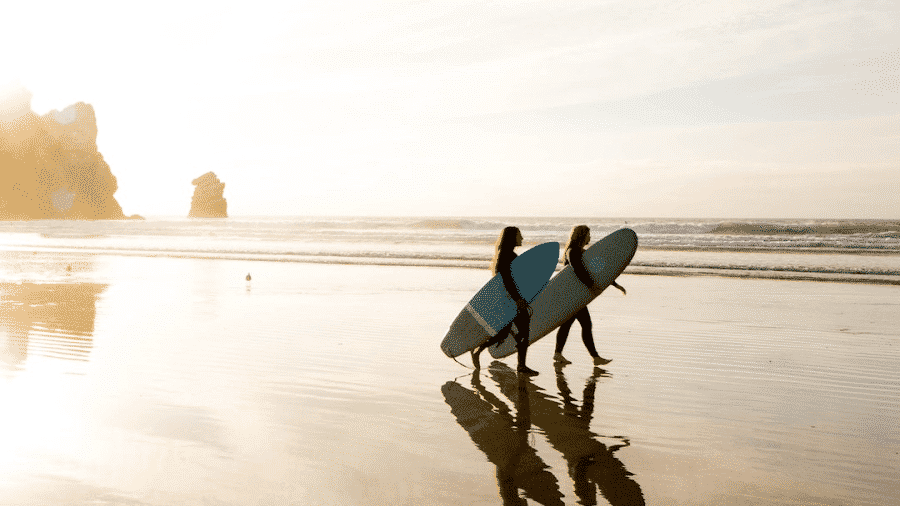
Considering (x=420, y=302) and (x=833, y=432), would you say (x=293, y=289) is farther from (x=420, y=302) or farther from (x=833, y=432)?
(x=833, y=432)

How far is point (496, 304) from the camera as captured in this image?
267 inches

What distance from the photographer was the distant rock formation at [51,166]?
104 m

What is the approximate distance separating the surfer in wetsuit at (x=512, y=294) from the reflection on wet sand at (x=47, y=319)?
474cm

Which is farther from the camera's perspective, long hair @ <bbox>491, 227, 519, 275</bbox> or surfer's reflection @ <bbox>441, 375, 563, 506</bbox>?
long hair @ <bbox>491, 227, 519, 275</bbox>

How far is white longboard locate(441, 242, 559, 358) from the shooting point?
264 inches

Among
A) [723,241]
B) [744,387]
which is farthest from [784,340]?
[723,241]

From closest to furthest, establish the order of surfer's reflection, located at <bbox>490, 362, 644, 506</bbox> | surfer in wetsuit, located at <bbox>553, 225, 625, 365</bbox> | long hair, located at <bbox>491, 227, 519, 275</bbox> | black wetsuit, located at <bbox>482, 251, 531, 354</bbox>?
surfer's reflection, located at <bbox>490, 362, 644, 506</bbox> < black wetsuit, located at <bbox>482, 251, 531, 354</bbox> < long hair, located at <bbox>491, 227, 519, 275</bbox> < surfer in wetsuit, located at <bbox>553, 225, 625, 365</bbox>

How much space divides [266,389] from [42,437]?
178cm

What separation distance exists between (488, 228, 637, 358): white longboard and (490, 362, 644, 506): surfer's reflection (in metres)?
0.85

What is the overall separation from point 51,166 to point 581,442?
128678 mm

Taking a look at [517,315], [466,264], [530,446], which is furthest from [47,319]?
[466,264]

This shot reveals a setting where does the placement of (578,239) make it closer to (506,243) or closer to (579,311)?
(579,311)

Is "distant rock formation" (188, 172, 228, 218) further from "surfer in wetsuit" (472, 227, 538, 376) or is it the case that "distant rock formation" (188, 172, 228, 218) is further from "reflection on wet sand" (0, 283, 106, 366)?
"surfer in wetsuit" (472, 227, 538, 376)

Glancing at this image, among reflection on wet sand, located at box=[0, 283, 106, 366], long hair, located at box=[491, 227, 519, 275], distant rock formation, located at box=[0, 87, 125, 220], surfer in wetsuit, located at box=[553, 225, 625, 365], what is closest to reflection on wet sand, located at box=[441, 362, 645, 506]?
surfer in wetsuit, located at box=[553, 225, 625, 365]
